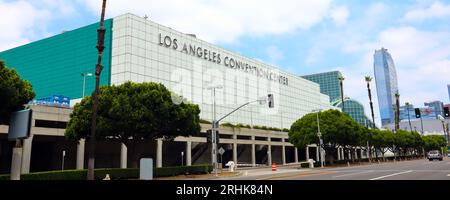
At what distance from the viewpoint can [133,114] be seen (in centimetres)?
3247

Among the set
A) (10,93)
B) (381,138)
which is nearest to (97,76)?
(10,93)

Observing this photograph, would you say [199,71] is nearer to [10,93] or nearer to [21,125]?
[10,93]

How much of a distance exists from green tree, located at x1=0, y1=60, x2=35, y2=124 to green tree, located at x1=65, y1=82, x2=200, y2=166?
9746mm

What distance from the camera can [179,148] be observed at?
223ft

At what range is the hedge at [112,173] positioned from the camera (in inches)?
1108

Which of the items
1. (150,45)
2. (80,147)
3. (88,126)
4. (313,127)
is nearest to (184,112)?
(88,126)

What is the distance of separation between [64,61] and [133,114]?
53.2 m

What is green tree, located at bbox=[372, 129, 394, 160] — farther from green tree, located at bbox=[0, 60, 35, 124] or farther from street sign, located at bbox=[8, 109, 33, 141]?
street sign, located at bbox=[8, 109, 33, 141]

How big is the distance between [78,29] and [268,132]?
46051mm

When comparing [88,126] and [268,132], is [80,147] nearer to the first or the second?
[88,126]

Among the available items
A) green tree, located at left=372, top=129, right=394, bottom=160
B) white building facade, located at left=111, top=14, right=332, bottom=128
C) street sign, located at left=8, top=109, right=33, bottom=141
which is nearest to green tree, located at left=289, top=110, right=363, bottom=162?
green tree, located at left=372, top=129, right=394, bottom=160

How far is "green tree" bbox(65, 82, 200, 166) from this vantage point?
32.6 metres
